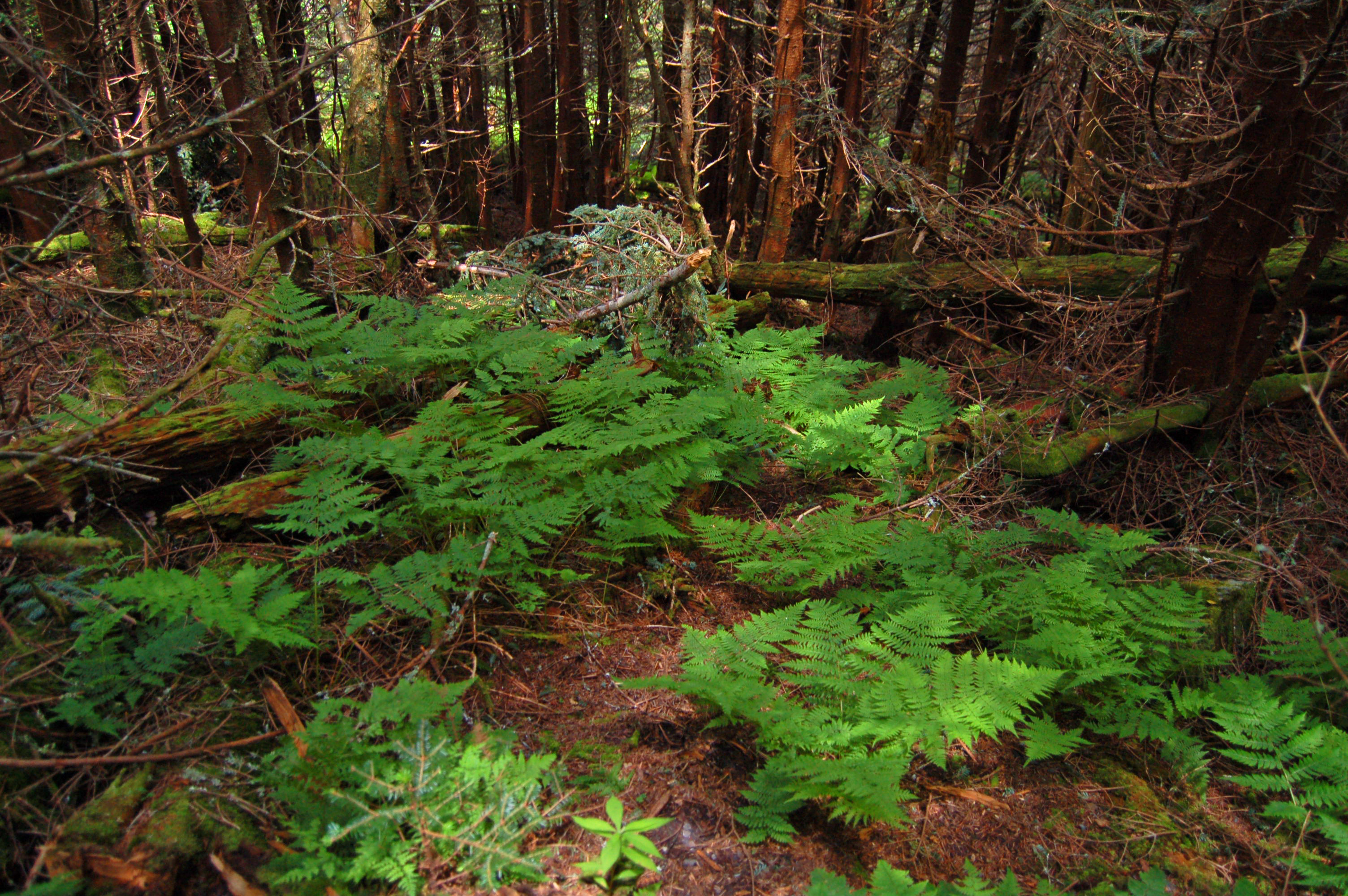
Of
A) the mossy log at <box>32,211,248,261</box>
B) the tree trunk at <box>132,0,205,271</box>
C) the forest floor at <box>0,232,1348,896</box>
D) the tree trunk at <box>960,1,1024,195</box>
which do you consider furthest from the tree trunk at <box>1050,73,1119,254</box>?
the mossy log at <box>32,211,248,261</box>

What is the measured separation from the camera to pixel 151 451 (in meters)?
3.18

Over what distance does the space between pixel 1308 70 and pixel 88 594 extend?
629cm

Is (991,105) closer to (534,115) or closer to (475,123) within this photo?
(534,115)

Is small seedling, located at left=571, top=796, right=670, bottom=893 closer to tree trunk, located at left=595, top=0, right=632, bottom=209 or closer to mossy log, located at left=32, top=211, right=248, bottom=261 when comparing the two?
mossy log, located at left=32, top=211, right=248, bottom=261

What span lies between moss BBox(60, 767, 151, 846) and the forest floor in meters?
0.04

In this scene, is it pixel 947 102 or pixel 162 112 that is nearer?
pixel 162 112

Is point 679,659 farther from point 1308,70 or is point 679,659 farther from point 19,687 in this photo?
point 1308,70

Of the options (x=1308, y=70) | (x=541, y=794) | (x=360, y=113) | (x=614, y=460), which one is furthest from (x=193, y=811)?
(x=360, y=113)

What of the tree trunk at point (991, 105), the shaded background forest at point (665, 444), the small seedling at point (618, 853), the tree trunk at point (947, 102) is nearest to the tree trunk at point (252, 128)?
the shaded background forest at point (665, 444)

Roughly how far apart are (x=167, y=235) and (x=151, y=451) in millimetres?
6240

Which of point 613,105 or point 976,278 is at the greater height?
point 613,105

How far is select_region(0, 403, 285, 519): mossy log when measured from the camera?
2820 mm

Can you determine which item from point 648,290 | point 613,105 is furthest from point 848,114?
point 648,290

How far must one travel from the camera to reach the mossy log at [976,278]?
543cm
